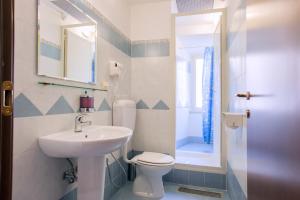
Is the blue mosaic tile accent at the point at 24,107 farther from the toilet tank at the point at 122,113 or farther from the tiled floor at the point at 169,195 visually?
the tiled floor at the point at 169,195

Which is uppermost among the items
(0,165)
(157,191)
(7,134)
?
(7,134)

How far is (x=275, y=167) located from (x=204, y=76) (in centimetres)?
316

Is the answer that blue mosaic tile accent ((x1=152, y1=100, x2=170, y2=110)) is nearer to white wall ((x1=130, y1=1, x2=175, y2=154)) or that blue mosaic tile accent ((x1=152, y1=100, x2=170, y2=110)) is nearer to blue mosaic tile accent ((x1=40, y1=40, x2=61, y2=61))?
white wall ((x1=130, y1=1, x2=175, y2=154))

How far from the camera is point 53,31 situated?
1340 millimetres

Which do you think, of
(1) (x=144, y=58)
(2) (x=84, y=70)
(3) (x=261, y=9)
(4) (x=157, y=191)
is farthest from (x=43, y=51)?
(4) (x=157, y=191)

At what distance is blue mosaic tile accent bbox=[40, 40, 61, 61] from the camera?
48.9 inches

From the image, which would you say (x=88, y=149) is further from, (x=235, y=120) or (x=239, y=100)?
(x=239, y=100)

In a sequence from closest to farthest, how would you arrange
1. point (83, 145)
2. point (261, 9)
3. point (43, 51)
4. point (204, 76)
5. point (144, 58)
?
point (261, 9) < point (83, 145) < point (43, 51) < point (144, 58) < point (204, 76)

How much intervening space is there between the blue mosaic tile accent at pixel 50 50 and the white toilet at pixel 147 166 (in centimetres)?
90

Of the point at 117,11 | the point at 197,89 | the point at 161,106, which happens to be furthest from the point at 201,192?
the point at 197,89

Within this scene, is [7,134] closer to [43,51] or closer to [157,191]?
[43,51]

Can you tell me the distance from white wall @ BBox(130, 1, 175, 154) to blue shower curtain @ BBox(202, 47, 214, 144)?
1.27 metres

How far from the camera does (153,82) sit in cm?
263

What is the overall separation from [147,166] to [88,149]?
1.08m
